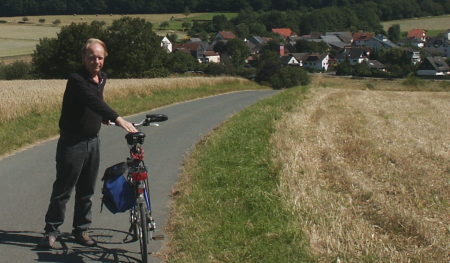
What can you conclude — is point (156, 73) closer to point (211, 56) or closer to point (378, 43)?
point (211, 56)

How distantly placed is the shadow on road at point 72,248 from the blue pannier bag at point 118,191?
50 cm

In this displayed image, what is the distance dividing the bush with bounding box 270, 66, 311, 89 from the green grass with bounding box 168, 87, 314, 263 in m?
46.5

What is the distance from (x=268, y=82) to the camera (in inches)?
2280

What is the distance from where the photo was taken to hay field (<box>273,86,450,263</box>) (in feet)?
18.2

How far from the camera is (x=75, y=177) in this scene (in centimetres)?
598

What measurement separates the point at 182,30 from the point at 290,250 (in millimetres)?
129281

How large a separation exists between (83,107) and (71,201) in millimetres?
2559

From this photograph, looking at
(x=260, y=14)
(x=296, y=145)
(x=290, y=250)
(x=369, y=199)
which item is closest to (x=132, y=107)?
(x=296, y=145)

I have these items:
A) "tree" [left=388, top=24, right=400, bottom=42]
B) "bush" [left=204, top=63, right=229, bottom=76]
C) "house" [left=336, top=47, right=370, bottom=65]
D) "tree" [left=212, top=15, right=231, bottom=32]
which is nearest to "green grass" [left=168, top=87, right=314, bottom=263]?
"bush" [left=204, top=63, right=229, bottom=76]

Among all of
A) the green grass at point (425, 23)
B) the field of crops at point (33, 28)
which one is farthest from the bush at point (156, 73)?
the green grass at point (425, 23)

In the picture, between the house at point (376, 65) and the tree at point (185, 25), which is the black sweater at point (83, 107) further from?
the tree at point (185, 25)

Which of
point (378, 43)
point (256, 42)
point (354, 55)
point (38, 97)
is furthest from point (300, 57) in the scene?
point (38, 97)

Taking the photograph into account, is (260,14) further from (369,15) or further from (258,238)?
(258,238)

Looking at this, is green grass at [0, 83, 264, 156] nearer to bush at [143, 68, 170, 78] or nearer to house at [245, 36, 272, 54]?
bush at [143, 68, 170, 78]
